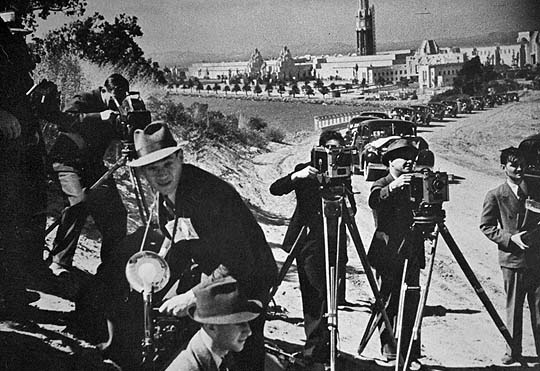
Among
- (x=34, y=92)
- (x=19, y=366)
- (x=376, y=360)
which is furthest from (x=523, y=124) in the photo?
(x=19, y=366)

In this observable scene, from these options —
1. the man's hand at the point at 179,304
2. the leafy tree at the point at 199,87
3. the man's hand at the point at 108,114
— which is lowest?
the man's hand at the point at 179,304

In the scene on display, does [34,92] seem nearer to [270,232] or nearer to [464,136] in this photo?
[270,232]

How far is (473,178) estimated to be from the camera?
3.27 meters

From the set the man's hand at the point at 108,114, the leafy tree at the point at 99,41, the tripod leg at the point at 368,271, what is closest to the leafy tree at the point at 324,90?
the tripod leg at the point at 368,271

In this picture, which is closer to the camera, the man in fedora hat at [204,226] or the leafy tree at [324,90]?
the man in fedora hat at [204,226]

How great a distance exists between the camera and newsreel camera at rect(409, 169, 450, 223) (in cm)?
306

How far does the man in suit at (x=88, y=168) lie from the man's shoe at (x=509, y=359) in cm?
183

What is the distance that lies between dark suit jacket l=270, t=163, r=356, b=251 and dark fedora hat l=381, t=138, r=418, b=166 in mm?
236

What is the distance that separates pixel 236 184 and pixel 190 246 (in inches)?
13.4

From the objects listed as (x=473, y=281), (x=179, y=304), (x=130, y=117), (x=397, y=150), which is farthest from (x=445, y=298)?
(x=130, y=117)

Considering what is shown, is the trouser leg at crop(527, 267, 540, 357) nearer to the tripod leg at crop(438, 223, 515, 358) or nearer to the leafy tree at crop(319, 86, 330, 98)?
the tripod leg at crop(438, 223, 515, 358)

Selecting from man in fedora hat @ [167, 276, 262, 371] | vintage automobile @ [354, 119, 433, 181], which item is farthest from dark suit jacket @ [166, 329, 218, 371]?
vintage automobile @ [354, 119, 433, 181]

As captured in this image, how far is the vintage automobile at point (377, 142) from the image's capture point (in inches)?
124

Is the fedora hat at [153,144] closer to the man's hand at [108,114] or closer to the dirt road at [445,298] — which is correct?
the man's hand at [108,114]
